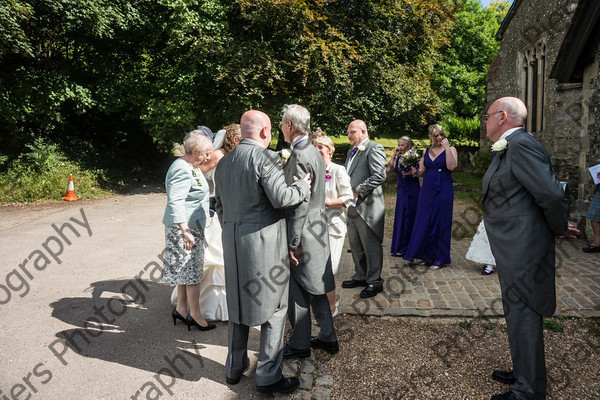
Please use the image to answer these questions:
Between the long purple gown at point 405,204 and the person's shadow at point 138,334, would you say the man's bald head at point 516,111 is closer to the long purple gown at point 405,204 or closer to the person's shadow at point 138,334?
the person's shadow at point 138,334

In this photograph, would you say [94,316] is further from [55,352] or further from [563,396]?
[563,396]

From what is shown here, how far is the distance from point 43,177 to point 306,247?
45.7ft

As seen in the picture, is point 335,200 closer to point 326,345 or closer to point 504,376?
point 326,345

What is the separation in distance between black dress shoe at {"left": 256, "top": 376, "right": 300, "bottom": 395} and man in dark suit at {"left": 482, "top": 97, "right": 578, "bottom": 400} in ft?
5.20

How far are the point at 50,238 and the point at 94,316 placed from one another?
4.70m

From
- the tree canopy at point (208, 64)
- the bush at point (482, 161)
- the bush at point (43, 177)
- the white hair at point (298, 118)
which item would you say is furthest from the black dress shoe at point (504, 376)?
the bush at point (482, 161)

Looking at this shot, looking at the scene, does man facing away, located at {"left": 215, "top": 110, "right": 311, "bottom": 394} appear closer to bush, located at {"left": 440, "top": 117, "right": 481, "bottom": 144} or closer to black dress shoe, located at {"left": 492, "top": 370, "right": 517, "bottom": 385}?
black dress shoe, located at {"left": 492, "top": 370, "right": 517, "bottom": 385}

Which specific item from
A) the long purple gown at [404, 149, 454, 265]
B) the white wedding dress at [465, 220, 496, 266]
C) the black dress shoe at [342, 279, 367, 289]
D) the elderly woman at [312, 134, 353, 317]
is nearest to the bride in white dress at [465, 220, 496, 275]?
the white wedding dress at [465, 220, 496, 266]

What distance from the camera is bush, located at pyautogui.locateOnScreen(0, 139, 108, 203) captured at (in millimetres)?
13648

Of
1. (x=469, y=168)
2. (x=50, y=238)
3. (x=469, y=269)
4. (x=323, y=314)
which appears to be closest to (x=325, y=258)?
(x=323, y=314)

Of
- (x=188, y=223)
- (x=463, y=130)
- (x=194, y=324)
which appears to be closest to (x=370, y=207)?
(x=188, y=223)

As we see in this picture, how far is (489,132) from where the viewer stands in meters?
3.45

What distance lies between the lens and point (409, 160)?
22.6ft

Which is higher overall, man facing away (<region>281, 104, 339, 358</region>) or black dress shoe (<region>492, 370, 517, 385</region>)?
man facing away (<region>281, 104, 339, 358</region>)
